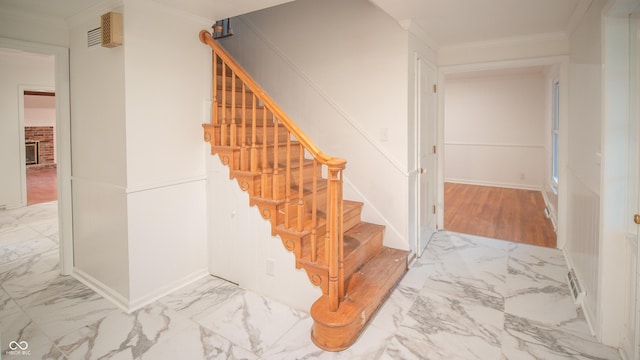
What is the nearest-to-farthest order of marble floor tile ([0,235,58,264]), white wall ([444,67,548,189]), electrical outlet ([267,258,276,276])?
electrical outlet ([267,258,276,276]) < marble floor tile ([0,235,58,264]) < white wall ([444,67,548,189])

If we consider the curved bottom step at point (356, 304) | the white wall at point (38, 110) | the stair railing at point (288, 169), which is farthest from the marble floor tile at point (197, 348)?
the white wall at point (38, 110)

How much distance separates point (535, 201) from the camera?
239 inches

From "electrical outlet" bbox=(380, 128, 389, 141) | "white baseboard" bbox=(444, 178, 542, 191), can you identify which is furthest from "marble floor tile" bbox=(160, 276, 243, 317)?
"white baseboard" bbox=(444, 178, 542, 191)

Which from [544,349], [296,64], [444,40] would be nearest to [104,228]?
[296,64]

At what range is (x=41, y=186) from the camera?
709 cm

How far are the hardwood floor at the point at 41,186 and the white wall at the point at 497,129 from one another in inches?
308

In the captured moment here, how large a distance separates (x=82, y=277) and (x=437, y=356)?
2.91 metres

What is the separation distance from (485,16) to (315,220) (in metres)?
2.33

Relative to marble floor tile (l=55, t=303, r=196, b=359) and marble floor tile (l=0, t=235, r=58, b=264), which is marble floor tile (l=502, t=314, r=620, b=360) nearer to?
marble floor tile (l=55, t=303, r=196, b=359)

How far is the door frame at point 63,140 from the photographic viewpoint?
2.83m

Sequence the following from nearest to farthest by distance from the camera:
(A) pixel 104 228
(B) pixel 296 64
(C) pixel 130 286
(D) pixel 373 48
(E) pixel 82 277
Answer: (C) pixel 130 286 → (A) pixel 104 228 → (E) pixel 82 277 → (D) pixel 373 48 → (B) pixel 296 64

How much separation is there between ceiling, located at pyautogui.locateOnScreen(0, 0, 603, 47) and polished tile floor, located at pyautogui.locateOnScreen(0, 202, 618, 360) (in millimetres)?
2204

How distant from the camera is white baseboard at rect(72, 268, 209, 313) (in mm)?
2589

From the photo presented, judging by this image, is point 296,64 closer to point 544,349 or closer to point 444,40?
point 444,40
